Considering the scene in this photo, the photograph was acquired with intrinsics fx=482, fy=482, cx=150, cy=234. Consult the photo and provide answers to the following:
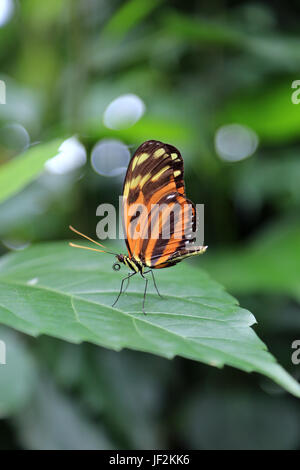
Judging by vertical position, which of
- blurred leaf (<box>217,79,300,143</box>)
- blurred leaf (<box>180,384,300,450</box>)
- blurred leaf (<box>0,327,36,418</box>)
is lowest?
blurred leaf (<box>180,384,300,450</box>)

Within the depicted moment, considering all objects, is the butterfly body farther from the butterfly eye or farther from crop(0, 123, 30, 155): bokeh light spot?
crop(0, 123, 30, 155): bokeh light spot

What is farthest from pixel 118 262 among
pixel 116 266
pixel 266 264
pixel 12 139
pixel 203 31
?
pixel 12 139

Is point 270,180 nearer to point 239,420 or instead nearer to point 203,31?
point 203,31

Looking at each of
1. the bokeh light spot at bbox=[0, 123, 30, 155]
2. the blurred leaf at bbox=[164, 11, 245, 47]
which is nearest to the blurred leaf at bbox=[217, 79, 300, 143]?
the blurred leaf at bbox=[164, 11, 245, 47]

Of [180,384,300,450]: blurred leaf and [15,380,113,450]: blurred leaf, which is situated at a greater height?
[15,380,113,450]: blurred leaf

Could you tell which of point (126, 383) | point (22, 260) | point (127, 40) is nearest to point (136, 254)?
point (22, 260)
